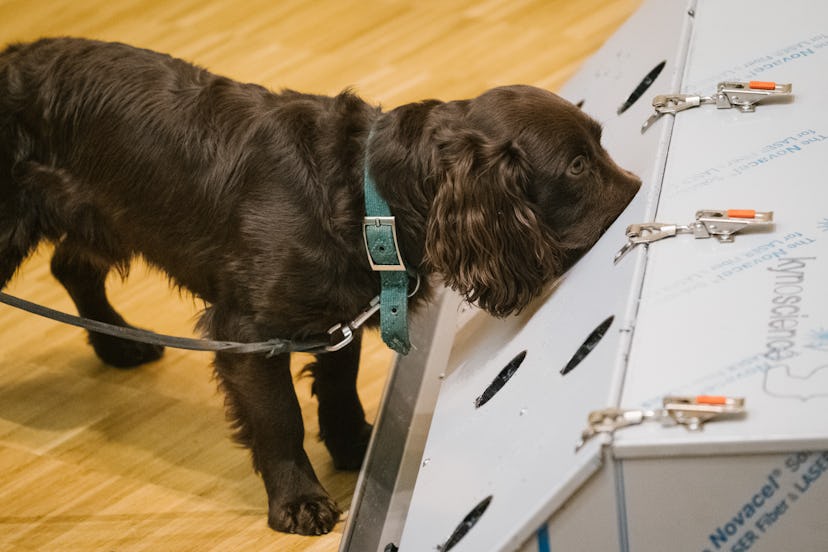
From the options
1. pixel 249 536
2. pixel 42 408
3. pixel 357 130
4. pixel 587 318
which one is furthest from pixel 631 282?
pixel 42 408

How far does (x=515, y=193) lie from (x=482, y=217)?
3.3 inches

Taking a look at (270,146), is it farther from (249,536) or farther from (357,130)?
(249,536)

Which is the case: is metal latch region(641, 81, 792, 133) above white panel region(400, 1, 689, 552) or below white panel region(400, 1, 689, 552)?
above

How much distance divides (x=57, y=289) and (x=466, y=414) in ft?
6.22

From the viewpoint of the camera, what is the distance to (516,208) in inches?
81.5

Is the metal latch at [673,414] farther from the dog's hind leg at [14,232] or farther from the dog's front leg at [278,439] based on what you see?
the dog's hind leg at [14,232]

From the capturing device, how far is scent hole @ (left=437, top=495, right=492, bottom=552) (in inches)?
70.4

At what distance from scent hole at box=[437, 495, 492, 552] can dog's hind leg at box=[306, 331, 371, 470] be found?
778mm

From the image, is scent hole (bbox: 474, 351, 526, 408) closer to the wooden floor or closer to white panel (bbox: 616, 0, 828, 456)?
white panel (bbox: 616, 0, 828, 456)

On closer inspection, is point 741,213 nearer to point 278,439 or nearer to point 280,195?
point 280,195

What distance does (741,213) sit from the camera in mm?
1805

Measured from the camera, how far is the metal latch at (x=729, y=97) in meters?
2.14

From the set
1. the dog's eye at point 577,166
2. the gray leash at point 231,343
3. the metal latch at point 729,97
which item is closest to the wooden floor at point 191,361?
the gray leash at point 231,343

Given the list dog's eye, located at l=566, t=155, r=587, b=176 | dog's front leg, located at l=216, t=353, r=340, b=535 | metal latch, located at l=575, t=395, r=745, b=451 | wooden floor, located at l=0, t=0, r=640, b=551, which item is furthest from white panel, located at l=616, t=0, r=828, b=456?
wooden floor, located at l=0, t=0, r=640, b=551
